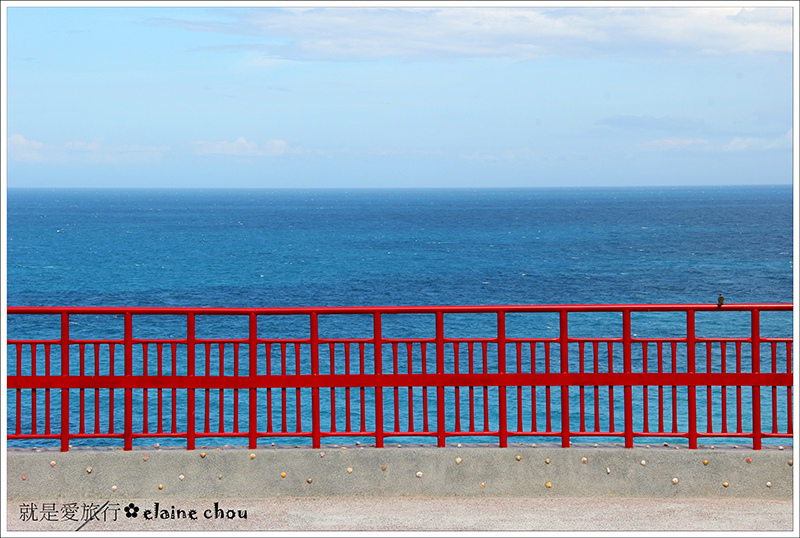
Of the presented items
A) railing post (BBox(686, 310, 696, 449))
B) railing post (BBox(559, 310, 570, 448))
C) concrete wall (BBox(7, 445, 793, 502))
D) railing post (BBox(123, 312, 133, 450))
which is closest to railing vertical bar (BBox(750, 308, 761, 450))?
concrete wall (BBox(7, 445, 793, 502))

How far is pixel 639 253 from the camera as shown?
12519cm

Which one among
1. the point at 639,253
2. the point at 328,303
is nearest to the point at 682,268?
the point at 639,253

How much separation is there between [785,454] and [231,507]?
4361mm

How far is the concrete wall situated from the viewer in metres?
7.43

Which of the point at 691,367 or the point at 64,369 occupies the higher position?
the point at 64,369

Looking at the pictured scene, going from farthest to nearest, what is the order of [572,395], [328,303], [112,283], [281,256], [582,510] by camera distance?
[281,256] < [112,283] < [328,303] < [572,395] < [582,510]

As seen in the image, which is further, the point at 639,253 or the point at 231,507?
the point at 639,253

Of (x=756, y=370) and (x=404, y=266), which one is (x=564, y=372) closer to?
(x=756, y=370)

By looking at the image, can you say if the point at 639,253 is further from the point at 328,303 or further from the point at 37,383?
the point at 37,383

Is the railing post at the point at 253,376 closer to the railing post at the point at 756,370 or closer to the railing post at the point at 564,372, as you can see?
the railing post at the point at 564,372

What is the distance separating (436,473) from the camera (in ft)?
24.6

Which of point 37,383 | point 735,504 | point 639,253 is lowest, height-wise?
point 639,253

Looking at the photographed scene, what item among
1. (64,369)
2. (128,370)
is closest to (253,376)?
(128,370)

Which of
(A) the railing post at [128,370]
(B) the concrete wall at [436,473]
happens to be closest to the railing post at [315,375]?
(B) the concrete wall at [436,473]
